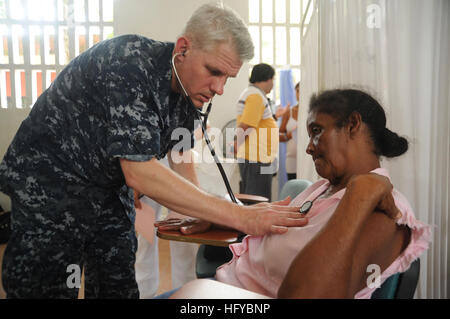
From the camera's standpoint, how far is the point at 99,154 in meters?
1.10

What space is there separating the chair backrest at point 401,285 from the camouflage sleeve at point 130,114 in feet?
2.09

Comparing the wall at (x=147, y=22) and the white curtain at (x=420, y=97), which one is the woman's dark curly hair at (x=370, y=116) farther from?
the wall at (x=147, y=22)

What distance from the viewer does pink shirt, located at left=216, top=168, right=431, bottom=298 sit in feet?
2.72

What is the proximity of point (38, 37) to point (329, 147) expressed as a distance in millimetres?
4837

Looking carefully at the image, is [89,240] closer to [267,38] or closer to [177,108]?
[177,108]

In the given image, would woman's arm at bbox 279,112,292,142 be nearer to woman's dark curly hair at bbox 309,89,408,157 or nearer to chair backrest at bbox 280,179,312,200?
chair backrest at bbox 280,179,312,200

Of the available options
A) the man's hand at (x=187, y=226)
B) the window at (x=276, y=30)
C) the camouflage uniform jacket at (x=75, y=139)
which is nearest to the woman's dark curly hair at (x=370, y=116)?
the camouflage uniform jacket at (x=75, y=139)

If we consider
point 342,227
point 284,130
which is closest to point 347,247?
point 342,227

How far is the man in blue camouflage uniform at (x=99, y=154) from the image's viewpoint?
95 cm

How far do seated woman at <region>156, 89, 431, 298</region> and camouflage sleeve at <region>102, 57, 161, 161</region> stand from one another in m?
0.44

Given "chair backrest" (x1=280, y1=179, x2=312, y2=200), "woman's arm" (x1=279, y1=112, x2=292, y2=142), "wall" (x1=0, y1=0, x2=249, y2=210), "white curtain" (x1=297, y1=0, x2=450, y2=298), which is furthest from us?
"wall" (x1=0, y1=0, x2=249, y2=210)

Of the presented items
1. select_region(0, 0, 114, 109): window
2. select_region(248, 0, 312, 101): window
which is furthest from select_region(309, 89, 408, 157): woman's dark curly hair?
select_region(0, 0, 114, 109): window

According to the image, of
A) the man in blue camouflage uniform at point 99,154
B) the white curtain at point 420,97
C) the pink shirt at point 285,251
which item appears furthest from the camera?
the white curtain at point 420,97
